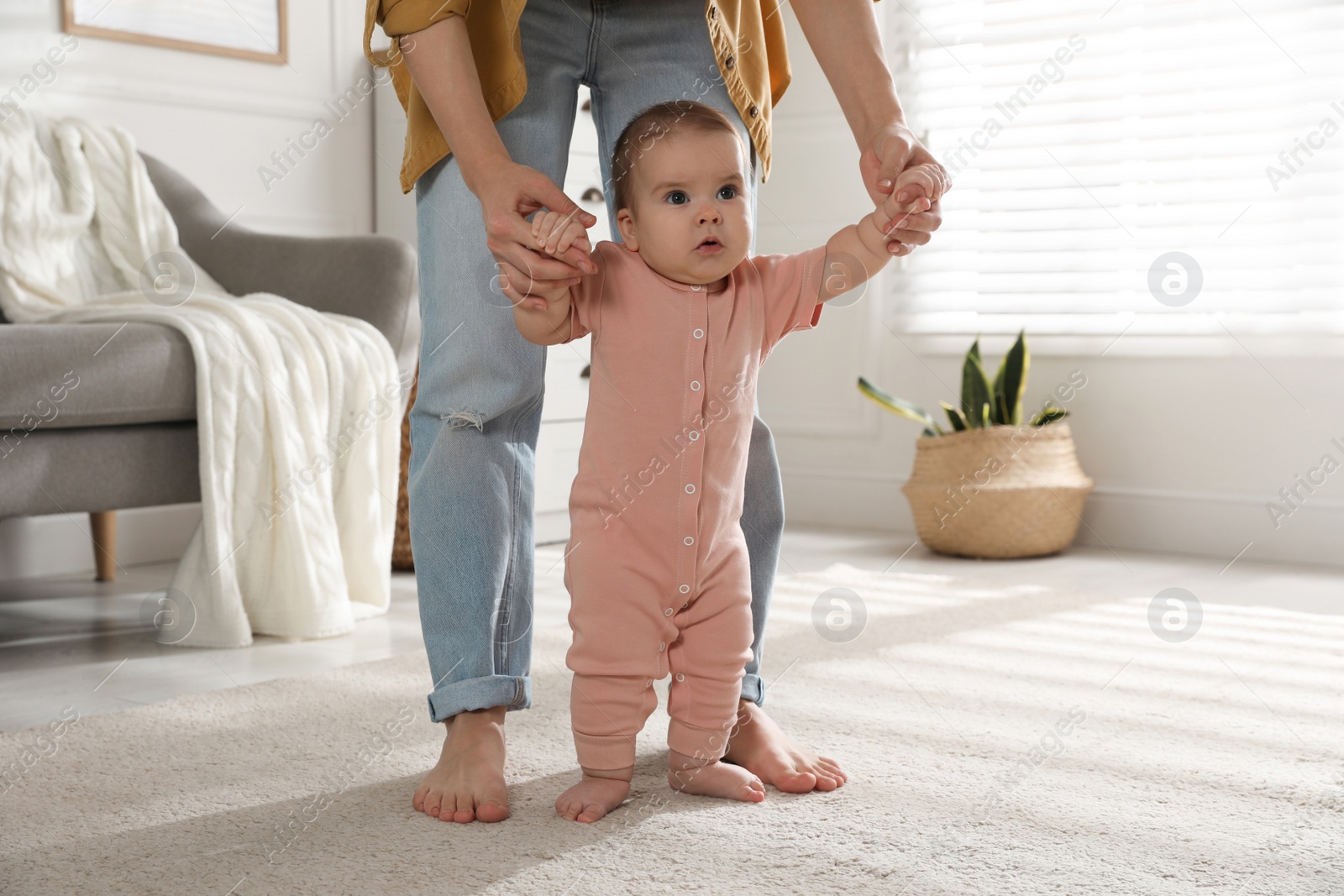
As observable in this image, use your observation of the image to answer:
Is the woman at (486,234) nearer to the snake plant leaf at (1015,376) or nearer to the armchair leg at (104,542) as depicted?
the armchair leg at (104,542)

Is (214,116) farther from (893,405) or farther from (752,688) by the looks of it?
(752,688)

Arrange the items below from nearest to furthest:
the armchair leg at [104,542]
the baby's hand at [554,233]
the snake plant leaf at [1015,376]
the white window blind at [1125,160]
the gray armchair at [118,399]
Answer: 1. the baby's hand at [554,233]
2. the gray armchair at [118,399]
3. the armchair leg at [104,542]
4. the white window blind at [1125,160]
5. the snake plant leaf at [1015,376]

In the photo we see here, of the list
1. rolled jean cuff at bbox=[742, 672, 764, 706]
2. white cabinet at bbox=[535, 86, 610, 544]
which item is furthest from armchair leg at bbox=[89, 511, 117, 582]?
rolled jean cuff at bbox=[742, 672, 764, 706]

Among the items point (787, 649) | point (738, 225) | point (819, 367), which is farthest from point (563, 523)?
point (738, 225)

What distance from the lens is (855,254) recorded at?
104 centimetres

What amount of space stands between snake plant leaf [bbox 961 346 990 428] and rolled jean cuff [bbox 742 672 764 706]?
5.68 ft

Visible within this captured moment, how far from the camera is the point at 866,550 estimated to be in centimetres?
282

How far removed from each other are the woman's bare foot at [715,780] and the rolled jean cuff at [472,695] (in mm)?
158

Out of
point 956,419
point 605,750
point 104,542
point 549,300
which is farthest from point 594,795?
point 956,419

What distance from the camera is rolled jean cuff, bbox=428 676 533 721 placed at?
3.52 feet

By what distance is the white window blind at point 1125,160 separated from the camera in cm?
263

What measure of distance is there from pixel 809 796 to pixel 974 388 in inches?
73.1

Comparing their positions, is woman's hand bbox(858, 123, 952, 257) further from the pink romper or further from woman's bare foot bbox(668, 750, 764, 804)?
woman's bare foot bbox(668, 750, 764, 804)

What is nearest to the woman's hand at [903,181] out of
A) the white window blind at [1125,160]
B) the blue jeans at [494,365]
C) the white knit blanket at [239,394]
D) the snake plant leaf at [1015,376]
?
the blue jeans at [494,365]
